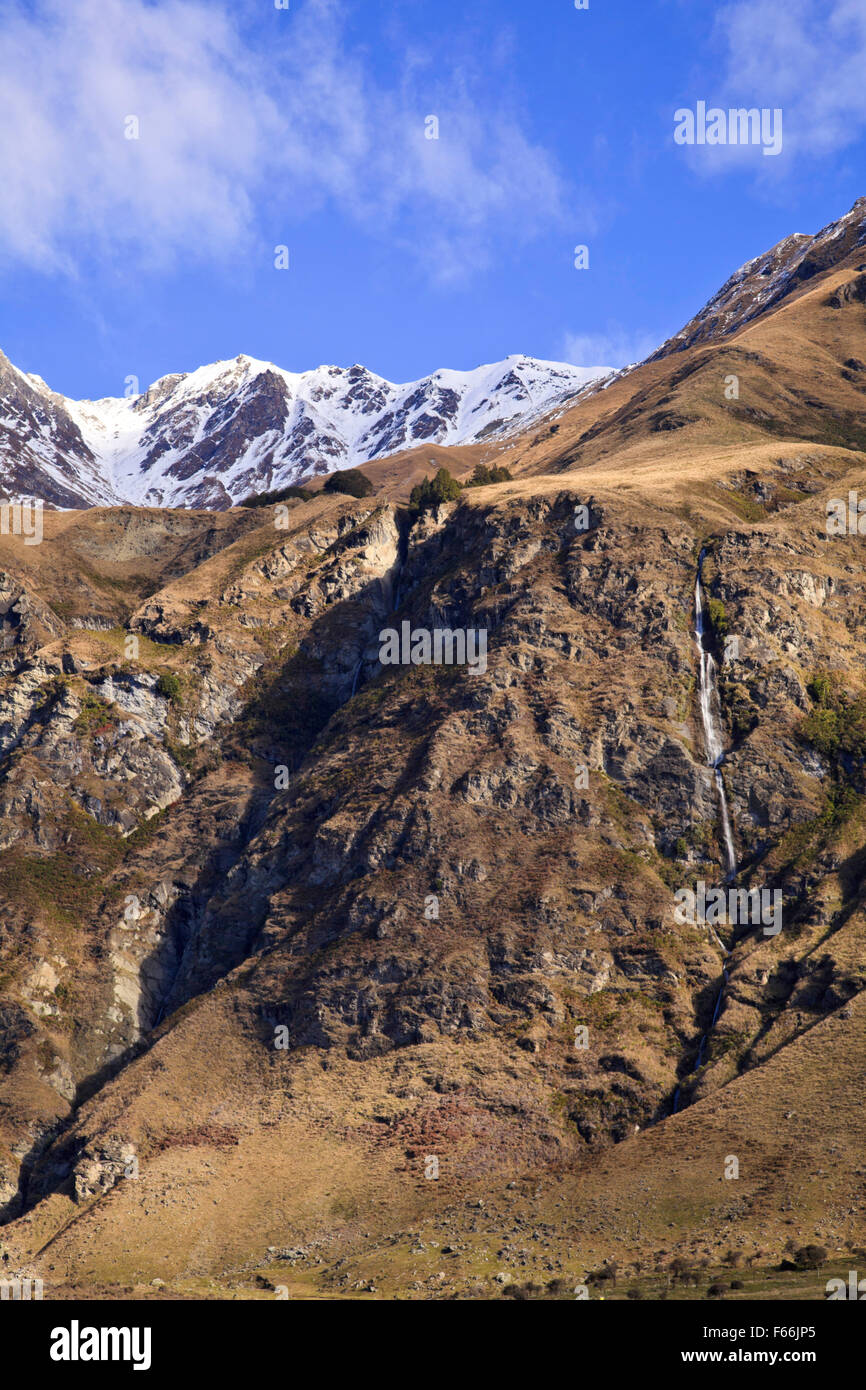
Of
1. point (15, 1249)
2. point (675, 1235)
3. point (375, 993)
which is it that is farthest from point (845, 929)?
point (15, 1249)

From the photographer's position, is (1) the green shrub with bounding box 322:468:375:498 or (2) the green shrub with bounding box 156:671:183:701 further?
(1) the green shrub with bounding box 322:468:375:498

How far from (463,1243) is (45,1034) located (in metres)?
43.0

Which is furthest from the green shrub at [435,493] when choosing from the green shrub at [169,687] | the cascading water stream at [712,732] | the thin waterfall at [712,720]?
the thin waterfall at [712,720]

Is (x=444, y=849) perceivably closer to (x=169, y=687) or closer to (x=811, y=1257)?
(x=169, y=687)

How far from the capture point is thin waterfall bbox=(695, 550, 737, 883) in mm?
92781

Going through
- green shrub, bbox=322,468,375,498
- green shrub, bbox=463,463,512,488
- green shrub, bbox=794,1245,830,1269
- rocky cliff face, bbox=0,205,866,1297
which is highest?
green shrub, bbox=322,468,375,498

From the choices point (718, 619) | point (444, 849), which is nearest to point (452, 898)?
point (444, 849)

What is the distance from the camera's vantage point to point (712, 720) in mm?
101188

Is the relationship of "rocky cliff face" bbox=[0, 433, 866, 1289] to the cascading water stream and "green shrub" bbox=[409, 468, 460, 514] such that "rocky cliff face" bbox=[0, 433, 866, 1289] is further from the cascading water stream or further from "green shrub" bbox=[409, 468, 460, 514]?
"green shrub" bbox=[409, 468, 460, 514]

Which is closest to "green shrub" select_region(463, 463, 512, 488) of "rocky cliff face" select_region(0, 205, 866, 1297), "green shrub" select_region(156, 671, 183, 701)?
"rocky cliff face" select_region(0, 205, 866, 1297)

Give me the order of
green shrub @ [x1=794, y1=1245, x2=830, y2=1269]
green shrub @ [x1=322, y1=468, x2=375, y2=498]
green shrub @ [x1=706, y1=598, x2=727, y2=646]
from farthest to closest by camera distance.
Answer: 1. green shrub @ [x1=322, y1=468, x2=375, y2=498]
2. green shrub @ [x1=706, y1=598, x2=727, y2=646]
3. green shrub @ [x1=794, y1=1245, x2=830, y2=1269]

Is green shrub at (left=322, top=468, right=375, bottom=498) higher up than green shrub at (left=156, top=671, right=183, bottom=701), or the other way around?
green shrub at (left=322, top=468, right=375, bottom=498)

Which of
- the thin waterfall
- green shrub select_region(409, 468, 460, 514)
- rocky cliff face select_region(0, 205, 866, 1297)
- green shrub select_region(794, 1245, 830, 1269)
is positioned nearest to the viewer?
green shrub select_region(794, 1245, 830, 1269)

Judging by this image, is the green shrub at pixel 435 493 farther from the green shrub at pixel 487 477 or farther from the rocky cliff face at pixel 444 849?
the rocky cliff face at pixel 444 849
